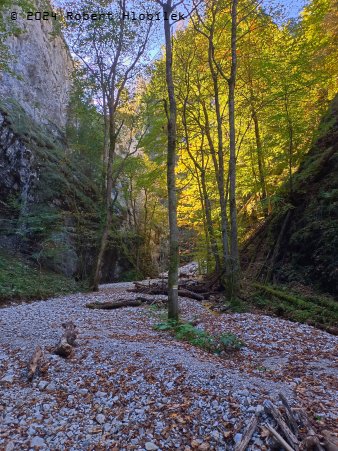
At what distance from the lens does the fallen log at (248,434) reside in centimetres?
273

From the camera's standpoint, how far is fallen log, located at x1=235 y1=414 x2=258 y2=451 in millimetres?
2727

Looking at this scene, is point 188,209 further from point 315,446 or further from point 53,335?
point 315,446

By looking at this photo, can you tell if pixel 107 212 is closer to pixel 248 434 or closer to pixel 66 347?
pixel 66 347

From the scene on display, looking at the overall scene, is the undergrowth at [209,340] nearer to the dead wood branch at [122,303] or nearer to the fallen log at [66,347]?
the fallen log at [66,347]

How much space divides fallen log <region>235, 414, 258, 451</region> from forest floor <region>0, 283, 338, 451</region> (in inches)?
2.7

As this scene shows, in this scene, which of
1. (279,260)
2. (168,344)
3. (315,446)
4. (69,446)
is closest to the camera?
(315,446)

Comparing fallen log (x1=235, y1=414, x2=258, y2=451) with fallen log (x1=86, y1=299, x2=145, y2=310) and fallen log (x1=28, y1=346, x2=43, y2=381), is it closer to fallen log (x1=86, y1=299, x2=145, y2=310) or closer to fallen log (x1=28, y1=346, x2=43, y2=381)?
fallen log (x1=28, y1=346, x2=43, y2=381)

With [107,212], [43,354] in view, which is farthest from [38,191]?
[43,354]

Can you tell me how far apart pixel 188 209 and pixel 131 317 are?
10.3 m

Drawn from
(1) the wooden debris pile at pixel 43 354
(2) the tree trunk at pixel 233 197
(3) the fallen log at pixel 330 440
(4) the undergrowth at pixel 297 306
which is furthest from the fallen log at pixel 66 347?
(4) the undergrowth at pixel 297 306

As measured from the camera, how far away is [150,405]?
3469 millimetres

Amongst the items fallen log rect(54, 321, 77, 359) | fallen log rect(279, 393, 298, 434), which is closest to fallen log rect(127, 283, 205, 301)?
fallen log rect(54, 321, 77, 359)

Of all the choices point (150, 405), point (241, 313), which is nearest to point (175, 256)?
point (241, 313)

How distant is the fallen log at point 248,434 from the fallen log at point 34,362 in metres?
2.79
